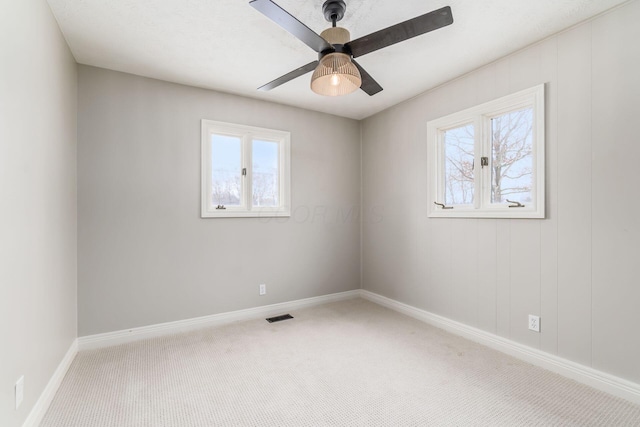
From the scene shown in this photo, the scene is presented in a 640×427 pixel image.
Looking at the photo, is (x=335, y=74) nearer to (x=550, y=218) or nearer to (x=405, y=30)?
(x=405, y=30)

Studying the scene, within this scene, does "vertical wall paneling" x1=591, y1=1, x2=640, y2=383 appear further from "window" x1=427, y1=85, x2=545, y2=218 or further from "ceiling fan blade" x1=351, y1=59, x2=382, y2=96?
"ceiling fan blade" x1=351, y1=59, x2=382, y2=96

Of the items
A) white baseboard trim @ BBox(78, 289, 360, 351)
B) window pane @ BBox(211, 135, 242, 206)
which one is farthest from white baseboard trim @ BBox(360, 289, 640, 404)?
window pane @ BBox(211, 135, 242, 206)

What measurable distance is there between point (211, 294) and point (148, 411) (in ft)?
4.75

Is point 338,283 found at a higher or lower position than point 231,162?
lower

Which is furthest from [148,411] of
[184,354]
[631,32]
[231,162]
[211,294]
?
[631,32]

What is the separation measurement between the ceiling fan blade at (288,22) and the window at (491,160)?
176 centimetres

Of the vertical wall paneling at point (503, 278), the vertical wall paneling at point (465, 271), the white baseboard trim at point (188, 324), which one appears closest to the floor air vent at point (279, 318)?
the white baseboard trim at point (188, 324)

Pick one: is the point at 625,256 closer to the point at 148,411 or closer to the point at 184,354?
the point at 148,411

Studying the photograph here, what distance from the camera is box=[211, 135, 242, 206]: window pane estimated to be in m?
3.31

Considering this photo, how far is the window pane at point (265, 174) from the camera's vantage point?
11.7ft

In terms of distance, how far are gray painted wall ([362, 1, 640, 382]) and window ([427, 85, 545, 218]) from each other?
0.26ft

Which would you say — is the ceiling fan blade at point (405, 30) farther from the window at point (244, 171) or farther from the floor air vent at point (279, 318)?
the floor air vent at point (279, 318)

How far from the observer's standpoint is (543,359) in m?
2.32

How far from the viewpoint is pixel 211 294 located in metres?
3.21
